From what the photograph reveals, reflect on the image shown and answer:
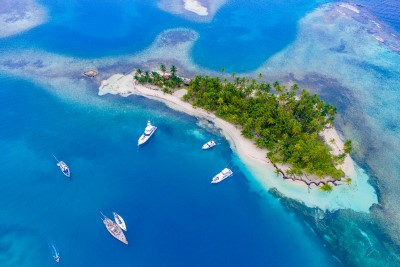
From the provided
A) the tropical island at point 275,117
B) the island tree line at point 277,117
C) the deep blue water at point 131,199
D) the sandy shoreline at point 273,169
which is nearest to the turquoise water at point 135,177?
the deep blue water at point 131,199

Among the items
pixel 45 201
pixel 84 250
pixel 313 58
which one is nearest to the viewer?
pixel 84 250

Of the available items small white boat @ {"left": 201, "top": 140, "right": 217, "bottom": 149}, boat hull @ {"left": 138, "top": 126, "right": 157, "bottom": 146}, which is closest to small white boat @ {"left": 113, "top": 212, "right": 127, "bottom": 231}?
boat hull @ {"left": 138, "top": 126, "right": 157, "bottom": 146}

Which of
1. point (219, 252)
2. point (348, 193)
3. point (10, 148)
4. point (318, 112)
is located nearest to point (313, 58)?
point (318, 112)

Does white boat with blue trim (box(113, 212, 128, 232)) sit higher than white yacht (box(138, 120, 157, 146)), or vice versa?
white yacht (box(138, 120, 157, 146))

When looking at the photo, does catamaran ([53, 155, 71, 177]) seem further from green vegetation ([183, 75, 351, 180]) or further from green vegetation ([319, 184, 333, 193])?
green vegetation ([319, 184, 333, 193])

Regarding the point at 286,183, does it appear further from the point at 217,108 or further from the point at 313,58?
the point at 313,58

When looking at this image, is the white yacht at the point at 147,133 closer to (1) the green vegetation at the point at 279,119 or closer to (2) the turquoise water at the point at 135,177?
(2) the turquoise water at the point at 135,177
